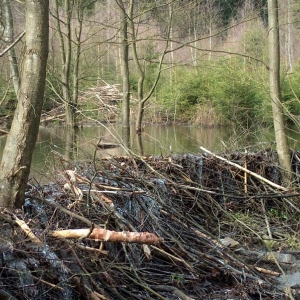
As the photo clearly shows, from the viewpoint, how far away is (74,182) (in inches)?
218

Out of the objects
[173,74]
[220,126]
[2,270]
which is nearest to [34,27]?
[2,270]

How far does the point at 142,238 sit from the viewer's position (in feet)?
12.9

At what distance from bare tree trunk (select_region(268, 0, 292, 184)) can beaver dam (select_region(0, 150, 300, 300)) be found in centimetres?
70

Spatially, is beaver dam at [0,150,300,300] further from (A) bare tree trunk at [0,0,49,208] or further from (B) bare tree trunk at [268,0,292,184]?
(B) bare tree trunk at [268,0,292,184]

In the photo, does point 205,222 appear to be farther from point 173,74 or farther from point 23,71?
point 173,74

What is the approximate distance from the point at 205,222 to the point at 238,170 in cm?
173

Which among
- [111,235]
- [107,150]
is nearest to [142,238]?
[111,235]

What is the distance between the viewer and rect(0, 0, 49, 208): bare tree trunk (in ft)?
13.9

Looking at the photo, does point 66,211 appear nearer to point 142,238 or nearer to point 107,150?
point 142,238

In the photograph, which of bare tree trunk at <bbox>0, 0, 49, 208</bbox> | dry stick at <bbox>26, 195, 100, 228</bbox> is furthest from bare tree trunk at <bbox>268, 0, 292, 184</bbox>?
bare tree trunk at <bbox>0, 0, 49, 208</bbox>

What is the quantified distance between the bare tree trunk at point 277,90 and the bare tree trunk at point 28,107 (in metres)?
5.02

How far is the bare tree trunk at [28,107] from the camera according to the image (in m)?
4.25

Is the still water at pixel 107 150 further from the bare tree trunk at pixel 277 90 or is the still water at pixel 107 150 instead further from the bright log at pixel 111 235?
the bright log at pixel 111 235

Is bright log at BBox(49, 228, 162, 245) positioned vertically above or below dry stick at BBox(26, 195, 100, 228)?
below
